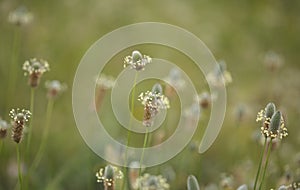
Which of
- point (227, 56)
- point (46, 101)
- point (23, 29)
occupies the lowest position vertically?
point (46, 101)

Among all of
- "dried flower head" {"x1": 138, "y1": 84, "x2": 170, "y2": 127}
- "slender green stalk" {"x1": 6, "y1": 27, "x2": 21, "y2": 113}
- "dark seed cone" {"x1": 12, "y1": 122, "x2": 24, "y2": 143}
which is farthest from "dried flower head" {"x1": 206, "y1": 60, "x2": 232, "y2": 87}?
"slender green stalk" {"x1": 6, "y1": 27, "x2": 21, "y2": 113}

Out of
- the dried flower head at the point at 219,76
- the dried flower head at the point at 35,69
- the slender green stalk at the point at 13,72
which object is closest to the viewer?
the dried flower head at the point at 35,69

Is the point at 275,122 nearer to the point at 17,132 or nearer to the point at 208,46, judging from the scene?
the point at 17,132

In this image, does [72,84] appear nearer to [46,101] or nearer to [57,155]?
[46,101]

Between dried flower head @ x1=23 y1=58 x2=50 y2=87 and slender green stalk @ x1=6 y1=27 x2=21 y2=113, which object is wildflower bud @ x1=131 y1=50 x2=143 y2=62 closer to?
dried flower head @ x1=23 y1=58 x2=50 y2=87

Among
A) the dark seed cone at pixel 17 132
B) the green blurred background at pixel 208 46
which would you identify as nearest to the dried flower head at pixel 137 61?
the dark seed cone at pixel 17 132

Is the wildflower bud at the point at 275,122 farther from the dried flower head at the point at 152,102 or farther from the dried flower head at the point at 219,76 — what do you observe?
the dried flower head at the point at 219,76

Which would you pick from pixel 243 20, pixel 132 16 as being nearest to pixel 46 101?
pixel 132 16

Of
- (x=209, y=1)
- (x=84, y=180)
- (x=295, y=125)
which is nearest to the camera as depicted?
(x=84, y=180)
